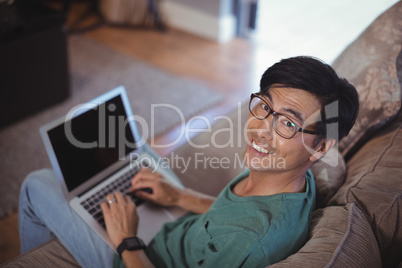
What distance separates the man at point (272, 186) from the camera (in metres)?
1.08

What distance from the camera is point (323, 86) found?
1.08 meters

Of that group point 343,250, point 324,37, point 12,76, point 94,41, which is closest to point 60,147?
point 343,250

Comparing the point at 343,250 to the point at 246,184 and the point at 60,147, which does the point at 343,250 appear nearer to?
the point at 246,184

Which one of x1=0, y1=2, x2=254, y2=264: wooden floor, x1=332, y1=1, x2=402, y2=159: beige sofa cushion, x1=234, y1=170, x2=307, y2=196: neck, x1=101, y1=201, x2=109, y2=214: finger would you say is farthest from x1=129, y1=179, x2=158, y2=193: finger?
x1=0, y1=2, x2=254, y2=264: wooden floor

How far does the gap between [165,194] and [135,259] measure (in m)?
0.28

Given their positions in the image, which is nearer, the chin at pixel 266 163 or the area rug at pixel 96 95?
the chin at pixel 266 163

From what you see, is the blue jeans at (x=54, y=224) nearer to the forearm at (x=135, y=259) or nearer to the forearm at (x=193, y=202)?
the forearm at (x=135, y=259)

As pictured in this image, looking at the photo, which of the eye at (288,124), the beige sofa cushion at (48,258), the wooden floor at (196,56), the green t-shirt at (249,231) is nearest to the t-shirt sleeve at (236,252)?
the green t-shirt at (249,231)

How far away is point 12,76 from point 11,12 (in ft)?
1.23

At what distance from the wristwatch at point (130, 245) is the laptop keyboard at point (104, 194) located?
0.15m

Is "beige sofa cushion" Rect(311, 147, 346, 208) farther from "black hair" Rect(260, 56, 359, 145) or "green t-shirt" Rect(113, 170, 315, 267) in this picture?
"black hair" Rect(260, 56, 359, 145)

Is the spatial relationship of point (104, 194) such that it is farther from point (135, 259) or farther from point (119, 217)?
point (135, 259)

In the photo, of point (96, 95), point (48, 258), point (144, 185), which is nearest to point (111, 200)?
point (144, 185)

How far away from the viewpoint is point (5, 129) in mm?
2654
